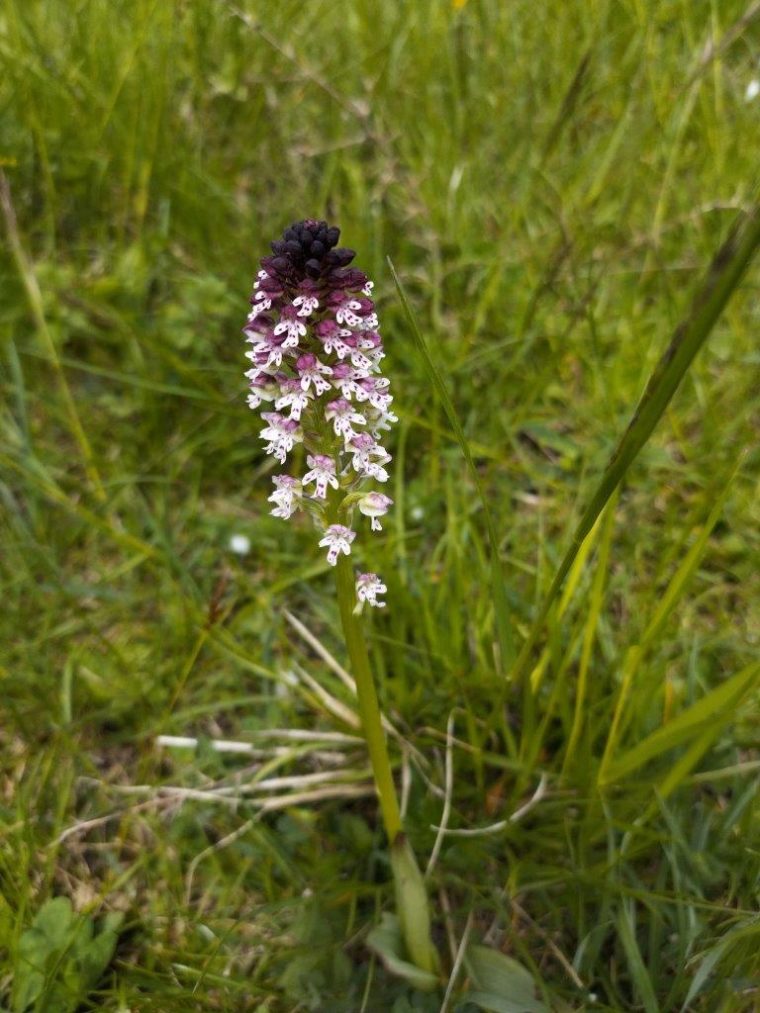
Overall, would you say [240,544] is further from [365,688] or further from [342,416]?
[342,416]

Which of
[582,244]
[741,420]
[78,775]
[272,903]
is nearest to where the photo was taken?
[272,903]

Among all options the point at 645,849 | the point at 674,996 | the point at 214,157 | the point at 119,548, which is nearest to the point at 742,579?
the point at 645,849

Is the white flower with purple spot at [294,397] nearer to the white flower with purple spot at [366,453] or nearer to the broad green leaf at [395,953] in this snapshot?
the white flower with purple spot at [366,453]

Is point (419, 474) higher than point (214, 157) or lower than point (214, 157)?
lower

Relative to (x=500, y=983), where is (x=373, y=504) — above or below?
above

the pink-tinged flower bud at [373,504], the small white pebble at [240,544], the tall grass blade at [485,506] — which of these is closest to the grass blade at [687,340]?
the tall grass blade at [485,506]

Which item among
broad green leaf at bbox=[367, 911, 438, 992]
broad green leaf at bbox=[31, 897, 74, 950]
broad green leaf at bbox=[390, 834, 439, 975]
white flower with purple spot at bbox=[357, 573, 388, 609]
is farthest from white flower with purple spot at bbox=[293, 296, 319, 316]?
broad green leaf at bbox=[31, 897, 74, 950]

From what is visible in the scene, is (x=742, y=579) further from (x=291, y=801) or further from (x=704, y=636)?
(x=291, y=801)

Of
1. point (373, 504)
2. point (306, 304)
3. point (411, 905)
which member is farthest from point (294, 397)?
point (411, 905)
